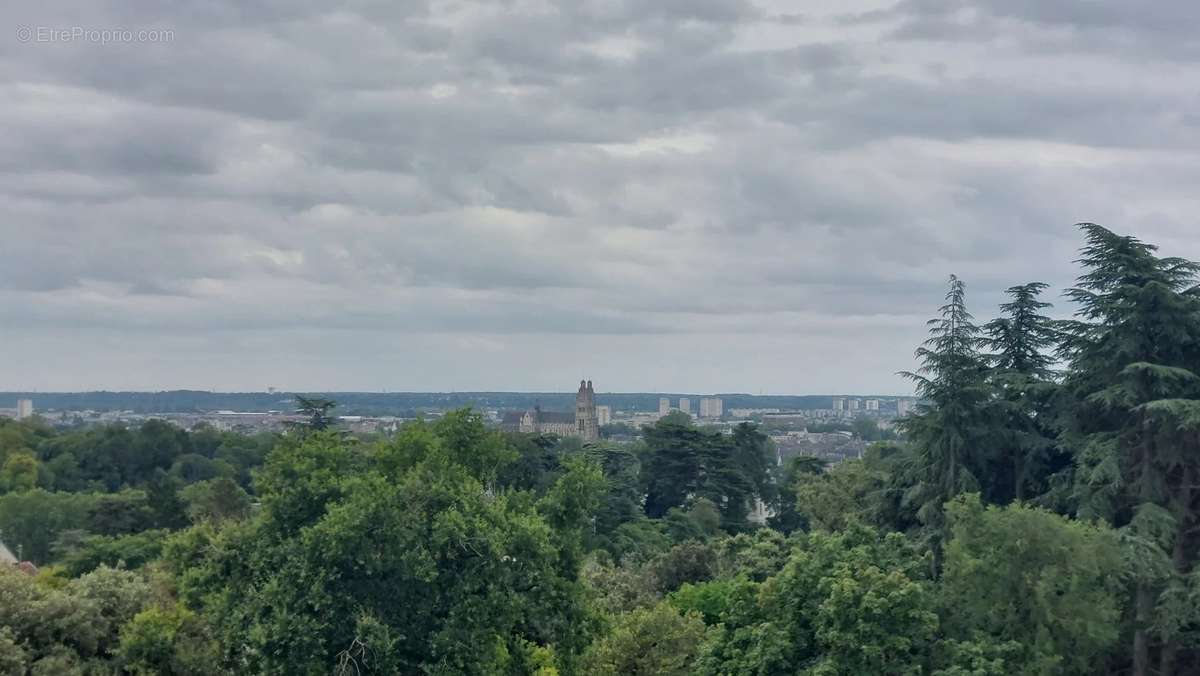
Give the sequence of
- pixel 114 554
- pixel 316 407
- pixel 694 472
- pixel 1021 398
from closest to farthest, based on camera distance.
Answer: pixel 1021 398 → pixel 114 554 → pixel 316 407 → pixel 694 472

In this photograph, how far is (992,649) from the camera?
22875mm

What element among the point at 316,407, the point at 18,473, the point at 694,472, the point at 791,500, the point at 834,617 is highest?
the point at 316,407

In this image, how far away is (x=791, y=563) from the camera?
24.9 m

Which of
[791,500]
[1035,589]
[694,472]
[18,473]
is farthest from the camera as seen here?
[18,473]

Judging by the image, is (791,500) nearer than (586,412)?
Yes

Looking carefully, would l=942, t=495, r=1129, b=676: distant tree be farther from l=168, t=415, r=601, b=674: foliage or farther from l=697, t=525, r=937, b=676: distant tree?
l=168, t=415, r=601, b=674: foliage

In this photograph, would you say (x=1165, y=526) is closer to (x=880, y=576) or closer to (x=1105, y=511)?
(x=1105, y=511)

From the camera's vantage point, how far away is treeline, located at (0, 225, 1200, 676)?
2225 cm

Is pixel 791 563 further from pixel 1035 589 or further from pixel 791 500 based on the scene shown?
pixel 791 500

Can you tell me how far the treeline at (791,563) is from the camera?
22250 millimetres

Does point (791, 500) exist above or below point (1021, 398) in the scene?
below

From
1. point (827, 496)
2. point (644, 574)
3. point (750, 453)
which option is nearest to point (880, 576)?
point (644, 574)

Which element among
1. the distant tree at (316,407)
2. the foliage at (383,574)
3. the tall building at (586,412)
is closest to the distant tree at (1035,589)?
the foliage at (383,574)

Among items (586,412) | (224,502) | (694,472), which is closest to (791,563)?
(224,502)
